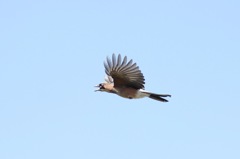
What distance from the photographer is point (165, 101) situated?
25.8m

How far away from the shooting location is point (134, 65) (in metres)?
24.8

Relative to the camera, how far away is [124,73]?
25.1 metres

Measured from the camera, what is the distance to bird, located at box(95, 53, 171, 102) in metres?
24.8

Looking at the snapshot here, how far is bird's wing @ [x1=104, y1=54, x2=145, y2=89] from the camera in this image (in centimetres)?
2478

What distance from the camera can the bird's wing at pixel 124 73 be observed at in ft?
Answer: 81.3

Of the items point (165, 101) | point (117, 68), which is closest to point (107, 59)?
point (117, 68)

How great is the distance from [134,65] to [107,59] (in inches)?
29.4

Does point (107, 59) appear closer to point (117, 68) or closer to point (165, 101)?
point (117, 68)

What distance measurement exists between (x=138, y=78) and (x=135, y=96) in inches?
23.2

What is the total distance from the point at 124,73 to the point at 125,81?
1.24 feet

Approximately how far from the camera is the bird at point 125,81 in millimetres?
24828

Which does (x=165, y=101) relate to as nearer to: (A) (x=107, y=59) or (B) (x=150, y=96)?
(B) (x=150, y=96)

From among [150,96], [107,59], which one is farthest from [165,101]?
[107,59]

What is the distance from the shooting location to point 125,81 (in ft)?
83.5
